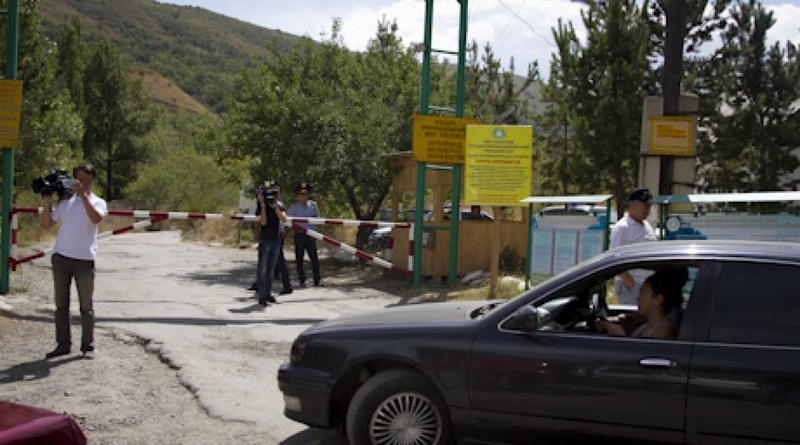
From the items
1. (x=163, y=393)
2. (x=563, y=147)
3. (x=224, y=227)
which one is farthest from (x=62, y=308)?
(x=224, y=227)

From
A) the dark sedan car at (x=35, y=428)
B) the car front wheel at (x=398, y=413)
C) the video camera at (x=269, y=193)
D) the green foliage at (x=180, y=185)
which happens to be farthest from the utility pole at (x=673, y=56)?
the green foliage at (x=180, y=185)

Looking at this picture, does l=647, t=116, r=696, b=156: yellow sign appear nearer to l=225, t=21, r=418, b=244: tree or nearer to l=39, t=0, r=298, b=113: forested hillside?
l=225, t=21, r=418, b=244: tree

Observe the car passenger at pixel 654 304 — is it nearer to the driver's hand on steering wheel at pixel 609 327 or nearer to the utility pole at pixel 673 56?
the driver's hand on steering wheel at pixel 609 327

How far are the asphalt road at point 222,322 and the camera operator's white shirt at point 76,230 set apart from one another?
1206 millimetres

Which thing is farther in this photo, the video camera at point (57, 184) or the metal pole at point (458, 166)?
the metal pole at point (458, 166)

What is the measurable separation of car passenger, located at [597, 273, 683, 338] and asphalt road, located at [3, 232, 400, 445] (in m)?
2.07

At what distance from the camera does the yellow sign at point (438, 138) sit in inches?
519

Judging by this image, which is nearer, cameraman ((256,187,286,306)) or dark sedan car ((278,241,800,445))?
dark sedan car ((278,241,800,445))

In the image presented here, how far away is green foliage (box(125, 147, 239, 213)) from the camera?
147 feet

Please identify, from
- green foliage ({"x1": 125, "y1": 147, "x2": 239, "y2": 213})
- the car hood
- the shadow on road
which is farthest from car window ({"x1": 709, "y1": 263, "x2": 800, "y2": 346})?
green foliage ({"x1": 125, "y1": 147, "x2": 239, "y2": 213})

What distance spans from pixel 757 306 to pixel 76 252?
19.7ft

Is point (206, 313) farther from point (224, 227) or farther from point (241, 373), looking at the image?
point (224, 227)

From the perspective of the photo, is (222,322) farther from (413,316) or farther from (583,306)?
(583,306)

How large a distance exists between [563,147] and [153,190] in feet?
99.4
